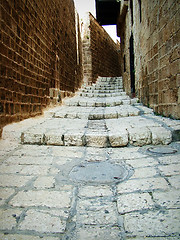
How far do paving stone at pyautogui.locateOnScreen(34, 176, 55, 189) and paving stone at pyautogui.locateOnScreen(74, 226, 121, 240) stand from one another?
2.20ft

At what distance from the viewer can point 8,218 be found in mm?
1346

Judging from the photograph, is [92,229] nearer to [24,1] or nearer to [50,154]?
[50,154]

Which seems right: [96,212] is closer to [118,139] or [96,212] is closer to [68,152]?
[68,152]

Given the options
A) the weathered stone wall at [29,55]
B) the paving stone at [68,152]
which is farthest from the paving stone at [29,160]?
the weathered stone wall at [29,55]

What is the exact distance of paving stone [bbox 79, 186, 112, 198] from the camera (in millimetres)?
1652

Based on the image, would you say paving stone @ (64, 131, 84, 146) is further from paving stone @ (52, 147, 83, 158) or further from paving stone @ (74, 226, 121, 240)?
paving stone @ (74, 226, 121, 240)

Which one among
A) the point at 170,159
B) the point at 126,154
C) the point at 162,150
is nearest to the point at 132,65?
the point at 162,150

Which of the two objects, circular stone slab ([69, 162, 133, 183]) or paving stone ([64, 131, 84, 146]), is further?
paving stone ([64, 131, 84, 146])

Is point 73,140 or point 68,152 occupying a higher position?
point 73,140

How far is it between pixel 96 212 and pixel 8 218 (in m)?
0.64

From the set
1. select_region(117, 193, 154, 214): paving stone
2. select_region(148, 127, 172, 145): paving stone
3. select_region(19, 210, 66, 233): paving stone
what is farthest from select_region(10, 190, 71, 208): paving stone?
select_region(148, 127, 172, 145): paving stone

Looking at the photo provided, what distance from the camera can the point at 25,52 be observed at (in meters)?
4.21

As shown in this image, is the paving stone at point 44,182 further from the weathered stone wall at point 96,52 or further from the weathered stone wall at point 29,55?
the weathered stone wall at point 96,52

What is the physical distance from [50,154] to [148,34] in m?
4.42
